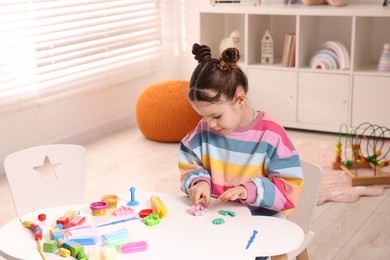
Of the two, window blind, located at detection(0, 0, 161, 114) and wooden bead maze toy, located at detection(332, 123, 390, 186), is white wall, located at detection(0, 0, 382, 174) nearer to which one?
window blind, located at detection(0, 0, 161, 114)

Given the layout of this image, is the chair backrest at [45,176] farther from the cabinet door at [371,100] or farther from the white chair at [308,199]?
the cabinet door at [371,100]

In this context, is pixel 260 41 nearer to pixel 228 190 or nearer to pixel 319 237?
pixel 319 237

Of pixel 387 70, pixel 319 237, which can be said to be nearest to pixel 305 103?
pixel 387 70

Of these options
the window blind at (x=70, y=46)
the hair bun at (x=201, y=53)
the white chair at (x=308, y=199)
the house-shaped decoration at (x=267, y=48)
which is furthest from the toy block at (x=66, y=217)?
the house-shaped decoration at (x=267, y=48)

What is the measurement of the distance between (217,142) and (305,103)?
93.7 inches

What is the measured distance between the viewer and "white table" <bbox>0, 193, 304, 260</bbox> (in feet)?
4.66

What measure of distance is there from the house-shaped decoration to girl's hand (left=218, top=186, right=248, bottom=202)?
2677mm

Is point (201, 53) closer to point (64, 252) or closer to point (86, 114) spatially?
point (64, 252)

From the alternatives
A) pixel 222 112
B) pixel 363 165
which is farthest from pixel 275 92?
pixel 222 112

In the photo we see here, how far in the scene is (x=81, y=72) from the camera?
4.00 m

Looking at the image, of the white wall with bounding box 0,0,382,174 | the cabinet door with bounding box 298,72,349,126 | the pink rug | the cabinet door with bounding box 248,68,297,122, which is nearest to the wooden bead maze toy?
the pink rug

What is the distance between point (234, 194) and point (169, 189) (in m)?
1.54

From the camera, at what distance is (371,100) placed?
151 inches

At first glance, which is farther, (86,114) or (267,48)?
(267,48)
